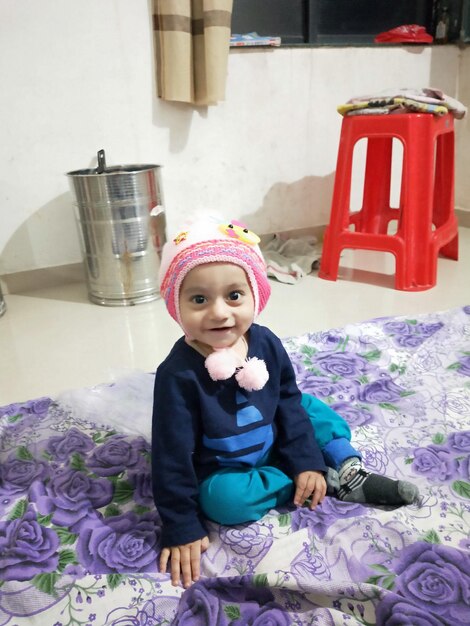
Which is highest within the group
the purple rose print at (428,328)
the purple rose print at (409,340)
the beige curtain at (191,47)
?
the beige curtain at (191,47)

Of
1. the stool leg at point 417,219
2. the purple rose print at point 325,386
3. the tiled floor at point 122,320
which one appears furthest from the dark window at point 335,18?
the purple rose print at point 325,386

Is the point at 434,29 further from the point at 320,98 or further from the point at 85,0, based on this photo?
the point at 85,0

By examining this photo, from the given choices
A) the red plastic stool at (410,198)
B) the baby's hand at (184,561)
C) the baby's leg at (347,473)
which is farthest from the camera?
the red plastic stool at (410,198)

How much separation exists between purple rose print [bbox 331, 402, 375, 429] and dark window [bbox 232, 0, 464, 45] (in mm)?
1929

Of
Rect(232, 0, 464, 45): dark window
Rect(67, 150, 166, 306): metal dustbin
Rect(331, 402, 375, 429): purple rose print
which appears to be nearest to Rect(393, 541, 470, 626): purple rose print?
Rect(331, 402, 375, 429): purple rose print

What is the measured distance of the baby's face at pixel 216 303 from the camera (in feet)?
2.34

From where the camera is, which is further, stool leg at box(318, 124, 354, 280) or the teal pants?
stool leg at box(318, 124, 354, 280)

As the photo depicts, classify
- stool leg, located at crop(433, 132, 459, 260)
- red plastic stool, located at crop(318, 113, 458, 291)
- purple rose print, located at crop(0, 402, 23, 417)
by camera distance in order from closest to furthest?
1. purple rose print, located at crop(0, 402, 23, 417)
2. red plastic stool, located at crop(318, 113, 458, 291)
3. stool leg, located at crop(433, 132, 459, 260)

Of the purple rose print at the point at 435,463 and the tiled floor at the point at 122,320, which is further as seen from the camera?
the tiled floor at the point at 122,320

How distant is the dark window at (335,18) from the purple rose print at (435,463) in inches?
81.9

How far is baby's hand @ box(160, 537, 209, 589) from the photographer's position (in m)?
0.71

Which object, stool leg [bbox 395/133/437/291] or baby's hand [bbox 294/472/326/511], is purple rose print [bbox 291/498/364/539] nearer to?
baby's hand [bbox 294/472/326/511]

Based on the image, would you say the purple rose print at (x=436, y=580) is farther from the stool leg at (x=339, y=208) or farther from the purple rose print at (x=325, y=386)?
the stool leg at (x=339, y=208)

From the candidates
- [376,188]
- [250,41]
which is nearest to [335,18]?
[250,41]
